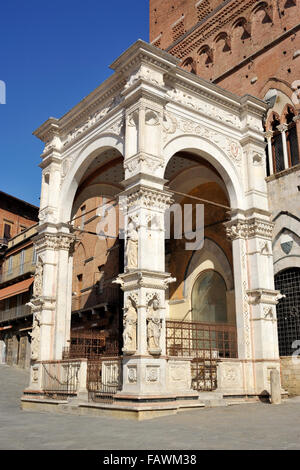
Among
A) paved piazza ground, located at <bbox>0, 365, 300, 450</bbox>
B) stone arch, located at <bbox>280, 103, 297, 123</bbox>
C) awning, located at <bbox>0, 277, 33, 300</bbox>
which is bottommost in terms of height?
paved piazza ground, located at <bbox>0, 365, 300, 450</bbox>

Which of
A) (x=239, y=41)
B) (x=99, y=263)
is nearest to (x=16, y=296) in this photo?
(x=99, y=263)

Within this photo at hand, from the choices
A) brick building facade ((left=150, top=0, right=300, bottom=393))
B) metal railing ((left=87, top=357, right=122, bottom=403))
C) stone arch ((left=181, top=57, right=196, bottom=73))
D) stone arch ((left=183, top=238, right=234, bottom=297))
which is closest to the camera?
metal railing ((left=87, top=357, right=122, bottom=403))

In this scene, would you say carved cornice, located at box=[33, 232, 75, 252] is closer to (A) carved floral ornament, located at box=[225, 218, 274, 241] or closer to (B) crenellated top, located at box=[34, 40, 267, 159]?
(B) crenellated top, located at box=[34, 40, 267, 159]

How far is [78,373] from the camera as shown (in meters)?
12.2

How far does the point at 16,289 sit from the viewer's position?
3077 cm

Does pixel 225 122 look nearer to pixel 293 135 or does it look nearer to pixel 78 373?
pixel 293 135

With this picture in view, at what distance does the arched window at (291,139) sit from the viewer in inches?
598

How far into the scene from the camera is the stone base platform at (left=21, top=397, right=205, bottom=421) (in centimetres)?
953

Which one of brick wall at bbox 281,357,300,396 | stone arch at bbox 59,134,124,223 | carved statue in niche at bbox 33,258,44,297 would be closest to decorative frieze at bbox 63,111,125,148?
stone arch at bbox 59,134,124,223

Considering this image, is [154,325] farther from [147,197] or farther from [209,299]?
[209,299]

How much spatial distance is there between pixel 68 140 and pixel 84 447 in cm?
1137

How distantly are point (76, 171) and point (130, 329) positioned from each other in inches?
252

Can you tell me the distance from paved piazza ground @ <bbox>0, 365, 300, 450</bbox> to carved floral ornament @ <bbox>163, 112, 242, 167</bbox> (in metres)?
6.97

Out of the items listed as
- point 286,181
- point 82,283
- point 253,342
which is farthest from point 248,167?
point 82,283
